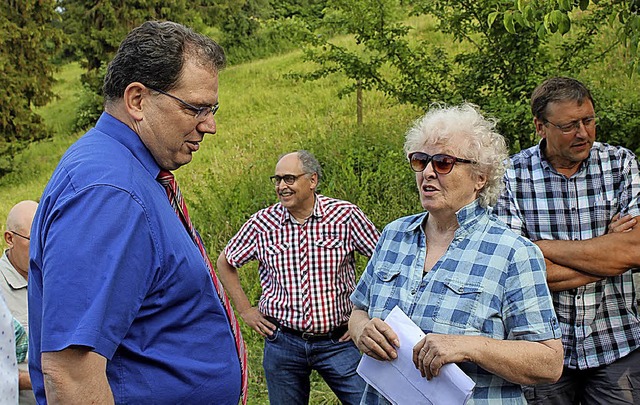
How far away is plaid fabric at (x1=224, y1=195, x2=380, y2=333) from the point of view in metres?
4.25

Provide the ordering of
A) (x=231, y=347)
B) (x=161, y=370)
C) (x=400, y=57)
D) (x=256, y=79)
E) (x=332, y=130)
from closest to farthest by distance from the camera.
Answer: (x=161, y=370) < (x=231, y=347) < (x=400, y=57) < (x=332, y=130) < (x=256, y=79)

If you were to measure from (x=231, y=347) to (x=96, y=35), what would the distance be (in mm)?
22797

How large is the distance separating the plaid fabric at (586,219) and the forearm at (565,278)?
104mm

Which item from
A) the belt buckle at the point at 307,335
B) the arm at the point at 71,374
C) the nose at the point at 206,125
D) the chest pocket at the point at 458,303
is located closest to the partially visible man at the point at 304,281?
the belt buckle at the point at 307,335

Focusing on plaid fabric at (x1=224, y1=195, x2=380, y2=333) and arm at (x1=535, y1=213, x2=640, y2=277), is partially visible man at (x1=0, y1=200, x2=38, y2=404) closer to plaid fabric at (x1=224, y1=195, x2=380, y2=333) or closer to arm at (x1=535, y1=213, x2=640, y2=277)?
plaid fabric at (x1=224, y1=195, x2=380, y2=333)

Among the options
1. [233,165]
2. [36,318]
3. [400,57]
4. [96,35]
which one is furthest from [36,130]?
[36,318]

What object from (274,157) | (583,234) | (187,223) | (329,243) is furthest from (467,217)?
(274,157)

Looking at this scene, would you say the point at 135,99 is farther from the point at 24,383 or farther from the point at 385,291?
the point at 24,383

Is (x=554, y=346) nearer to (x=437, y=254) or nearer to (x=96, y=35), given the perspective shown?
(x=437, y=254)

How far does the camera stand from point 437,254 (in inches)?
109

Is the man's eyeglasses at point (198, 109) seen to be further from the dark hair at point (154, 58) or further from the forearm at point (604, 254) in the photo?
the forearm at point (604, 254)

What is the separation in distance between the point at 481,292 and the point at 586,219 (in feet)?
3.23

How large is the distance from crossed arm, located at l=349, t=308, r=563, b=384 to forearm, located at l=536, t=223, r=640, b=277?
0.65 meters

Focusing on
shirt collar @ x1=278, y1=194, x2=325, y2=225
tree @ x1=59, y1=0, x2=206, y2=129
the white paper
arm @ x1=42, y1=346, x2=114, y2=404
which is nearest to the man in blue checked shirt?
the white paper
